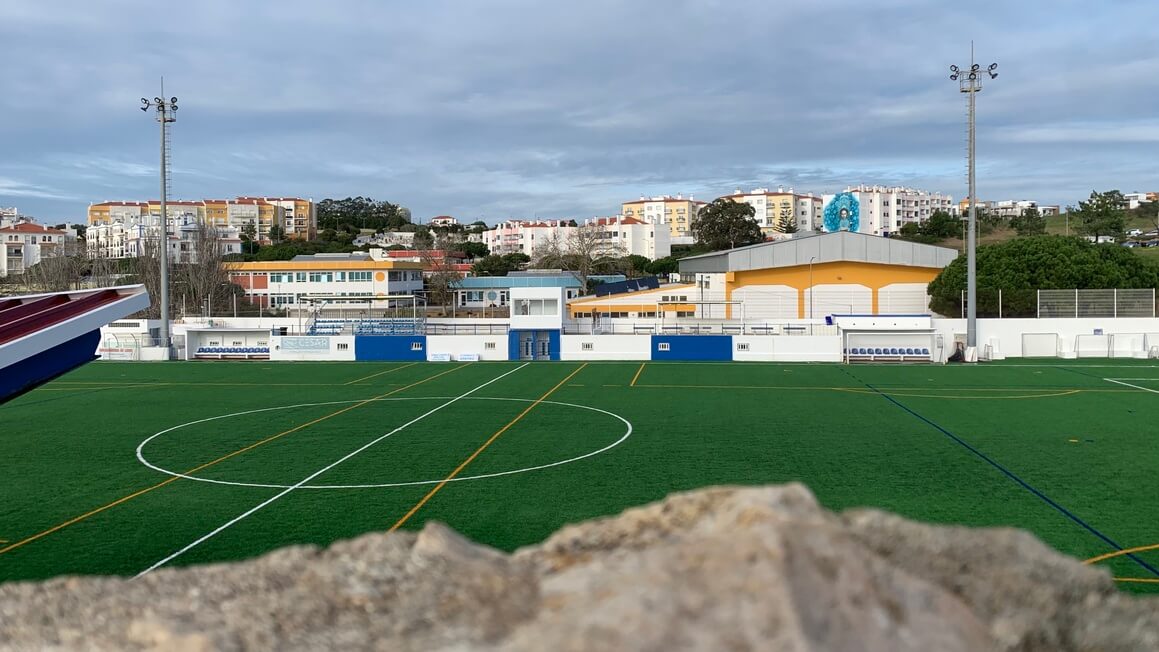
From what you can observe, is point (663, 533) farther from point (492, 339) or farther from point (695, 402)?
point (492, 339)

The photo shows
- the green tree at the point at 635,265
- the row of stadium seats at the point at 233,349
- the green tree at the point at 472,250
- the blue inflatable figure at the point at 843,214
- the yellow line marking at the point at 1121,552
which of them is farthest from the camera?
the green tree at the point at 472,250

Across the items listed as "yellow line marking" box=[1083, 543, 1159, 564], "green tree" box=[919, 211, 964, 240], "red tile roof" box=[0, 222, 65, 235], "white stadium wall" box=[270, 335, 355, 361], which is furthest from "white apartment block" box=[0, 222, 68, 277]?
"yellow line marking" box=[1083, 543, 1159, 564]

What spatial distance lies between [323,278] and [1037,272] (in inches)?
2566

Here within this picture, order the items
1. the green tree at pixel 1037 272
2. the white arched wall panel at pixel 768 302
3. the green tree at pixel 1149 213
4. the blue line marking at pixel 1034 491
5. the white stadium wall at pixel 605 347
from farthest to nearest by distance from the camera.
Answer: the green tree at pixel 1149 213 < the white arched wall panel at pixel 768 302 < the green tree at pixel 1037 272 < the white stadium wall at pixel 605 347 < the blue line marking at pixel 1034 491

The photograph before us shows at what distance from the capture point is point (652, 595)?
3529 mm

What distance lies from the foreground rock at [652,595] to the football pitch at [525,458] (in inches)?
328

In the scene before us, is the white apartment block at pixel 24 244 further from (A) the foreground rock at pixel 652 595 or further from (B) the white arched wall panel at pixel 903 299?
(A) the foreground rock at pixel 652 595

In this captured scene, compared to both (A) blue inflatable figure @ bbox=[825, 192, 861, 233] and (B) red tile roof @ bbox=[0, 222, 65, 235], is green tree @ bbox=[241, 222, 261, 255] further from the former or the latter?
(A) blue inflatable figure @ bbox=[825, 192, 861, 233]

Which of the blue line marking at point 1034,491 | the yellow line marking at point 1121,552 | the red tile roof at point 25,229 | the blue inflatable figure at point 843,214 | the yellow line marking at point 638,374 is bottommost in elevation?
Result: the yellow line marking at point 1121,552

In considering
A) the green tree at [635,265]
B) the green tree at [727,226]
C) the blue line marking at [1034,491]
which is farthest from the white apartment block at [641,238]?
the blue line marking at [1034,491]

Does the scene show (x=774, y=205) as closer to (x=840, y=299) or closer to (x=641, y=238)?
(x=641, y=238)

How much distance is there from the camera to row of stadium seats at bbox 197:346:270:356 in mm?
51062

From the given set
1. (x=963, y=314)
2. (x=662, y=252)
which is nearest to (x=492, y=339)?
(x=963, y=314)

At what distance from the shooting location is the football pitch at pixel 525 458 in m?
14.2
